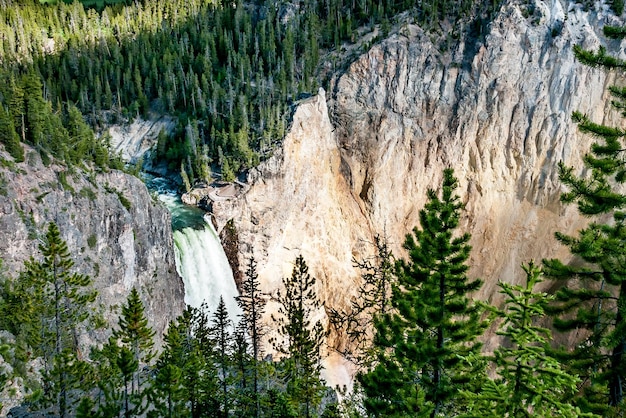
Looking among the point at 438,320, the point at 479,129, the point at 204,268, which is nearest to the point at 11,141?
the point at 204,268

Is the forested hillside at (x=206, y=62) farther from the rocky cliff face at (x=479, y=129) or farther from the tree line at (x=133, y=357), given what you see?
the tree line at (x=133, y=357)

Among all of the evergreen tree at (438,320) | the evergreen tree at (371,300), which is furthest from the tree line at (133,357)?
the evergreen tree at (438,320)

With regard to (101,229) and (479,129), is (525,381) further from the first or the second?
(479,129)

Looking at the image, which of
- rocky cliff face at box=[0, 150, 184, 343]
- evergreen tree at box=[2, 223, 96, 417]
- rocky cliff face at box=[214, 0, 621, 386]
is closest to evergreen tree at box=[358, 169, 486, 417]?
evergreen tree at box=[2, 223, 96, 417]

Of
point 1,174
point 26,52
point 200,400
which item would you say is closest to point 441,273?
point 200,400

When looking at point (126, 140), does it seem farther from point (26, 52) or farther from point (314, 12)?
point (26, 52)

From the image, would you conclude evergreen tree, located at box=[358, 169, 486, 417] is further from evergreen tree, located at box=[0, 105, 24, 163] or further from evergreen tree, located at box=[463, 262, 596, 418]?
evergreen tree, located at box=[0, 105, 24, 163]
